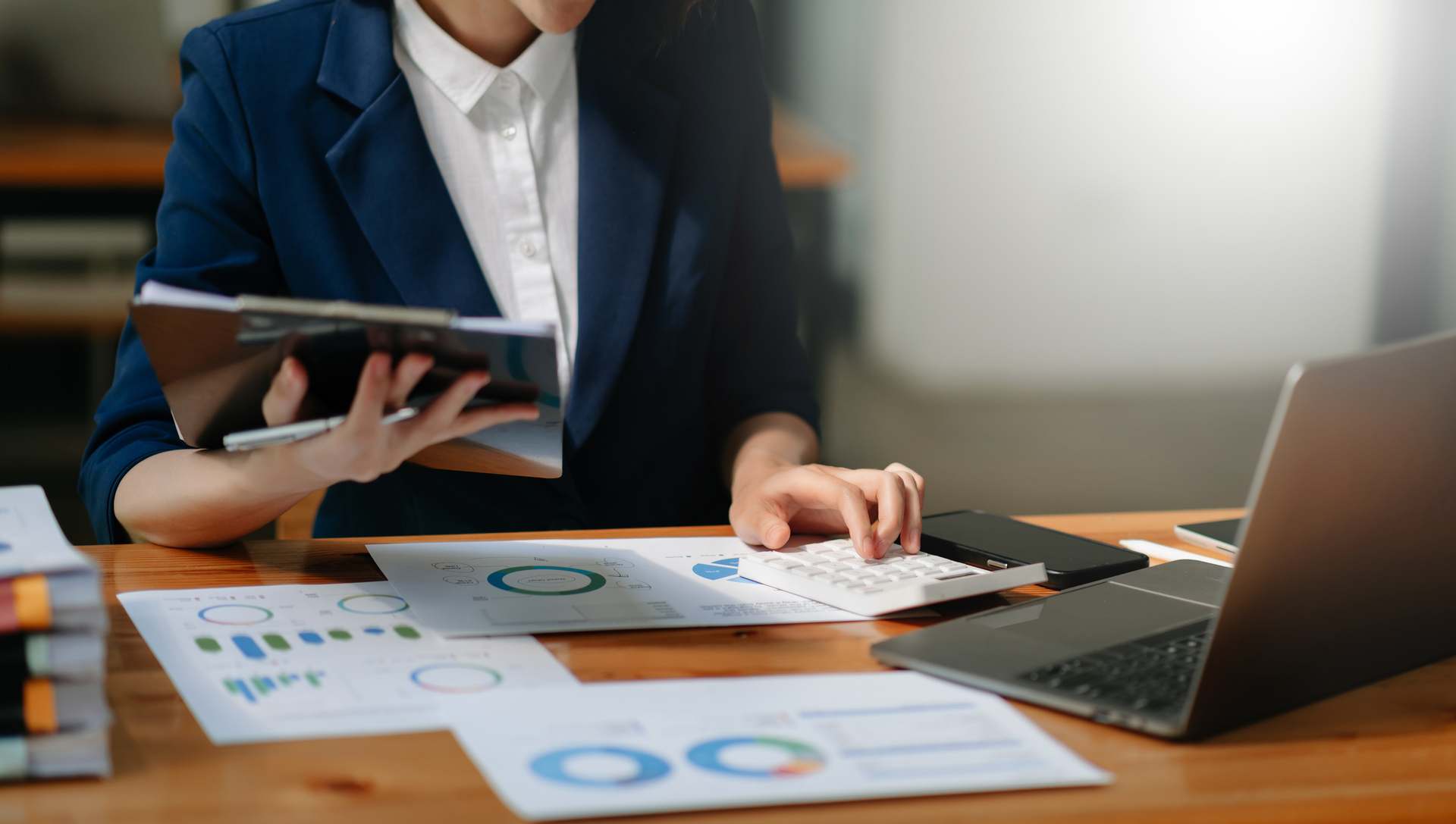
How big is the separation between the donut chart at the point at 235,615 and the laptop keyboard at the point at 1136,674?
1.36ft

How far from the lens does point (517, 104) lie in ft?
3.65

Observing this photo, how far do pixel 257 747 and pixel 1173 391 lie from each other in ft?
9.09

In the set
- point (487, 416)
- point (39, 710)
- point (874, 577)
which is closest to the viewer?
point (39, 710)

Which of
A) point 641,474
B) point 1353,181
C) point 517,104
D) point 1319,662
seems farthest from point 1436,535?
point 1353,181

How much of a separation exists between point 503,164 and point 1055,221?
193 cm

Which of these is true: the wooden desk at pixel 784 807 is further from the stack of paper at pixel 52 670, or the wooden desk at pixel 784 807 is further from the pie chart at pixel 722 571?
the pie chart at pixel 722 571

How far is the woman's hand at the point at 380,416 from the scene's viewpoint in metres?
0.61

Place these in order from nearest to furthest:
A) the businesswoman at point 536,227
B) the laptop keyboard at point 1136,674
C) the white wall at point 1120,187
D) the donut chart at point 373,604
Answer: the laptop keyboard at point 1136,674 < the donut chart at point 373,604 < the businesswoman at point 536,227 < the white wall at point 1120,187

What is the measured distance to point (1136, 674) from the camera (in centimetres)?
59

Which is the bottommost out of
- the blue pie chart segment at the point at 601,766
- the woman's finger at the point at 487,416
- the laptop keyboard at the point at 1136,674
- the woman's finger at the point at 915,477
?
the blue pie chart segment at the point at 601,766

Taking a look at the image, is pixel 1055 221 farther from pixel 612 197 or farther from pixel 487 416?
pixel 487 416

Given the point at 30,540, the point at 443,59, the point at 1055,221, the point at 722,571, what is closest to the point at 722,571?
the point at 722,571

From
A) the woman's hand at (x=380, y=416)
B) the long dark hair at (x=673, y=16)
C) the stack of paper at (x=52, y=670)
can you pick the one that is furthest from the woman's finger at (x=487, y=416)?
the long dark hair at (x=673, y=16)

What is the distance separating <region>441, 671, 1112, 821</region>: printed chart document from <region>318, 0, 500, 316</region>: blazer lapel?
57 centimetres
